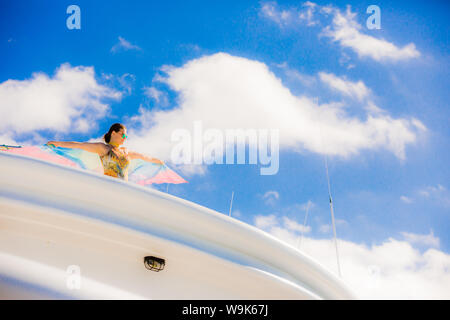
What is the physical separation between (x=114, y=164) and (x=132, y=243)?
1.33m

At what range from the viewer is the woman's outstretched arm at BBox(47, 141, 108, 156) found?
2.76 meters

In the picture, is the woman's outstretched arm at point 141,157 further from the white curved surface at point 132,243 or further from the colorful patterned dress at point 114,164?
the white curved surface at point 132,243

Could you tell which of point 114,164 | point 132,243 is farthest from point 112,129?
point 132,243

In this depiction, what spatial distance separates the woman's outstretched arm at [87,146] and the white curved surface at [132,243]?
109 centimetres

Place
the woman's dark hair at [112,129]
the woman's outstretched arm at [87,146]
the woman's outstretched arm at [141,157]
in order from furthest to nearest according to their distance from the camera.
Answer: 1. the woman's outstretched arm at [141,157]
2. the woman's dark hair at [112,129]
3. the woman's outstretched arm at [87,146]

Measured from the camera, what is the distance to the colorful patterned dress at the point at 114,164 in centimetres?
293

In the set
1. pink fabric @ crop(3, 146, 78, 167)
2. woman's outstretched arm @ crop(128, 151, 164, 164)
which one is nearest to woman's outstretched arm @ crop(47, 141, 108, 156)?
pink fabric @ crop(3, 146, 78, 167)

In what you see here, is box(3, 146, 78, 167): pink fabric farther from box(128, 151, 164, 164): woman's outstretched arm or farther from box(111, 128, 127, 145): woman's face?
box(128, 151, 164, 164): woman's outstretched arm

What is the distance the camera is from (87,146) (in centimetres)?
289

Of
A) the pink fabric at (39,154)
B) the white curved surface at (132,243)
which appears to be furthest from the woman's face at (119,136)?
the white curved surface at (132,243)

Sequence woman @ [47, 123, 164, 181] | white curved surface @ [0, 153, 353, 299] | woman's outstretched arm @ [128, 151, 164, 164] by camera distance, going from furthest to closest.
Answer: woman's outstretched arm @ [128, 151, 164, 164] < woman @ [47, 123, 164, 181] < white curved surface @ [0, 153, 353, 299]

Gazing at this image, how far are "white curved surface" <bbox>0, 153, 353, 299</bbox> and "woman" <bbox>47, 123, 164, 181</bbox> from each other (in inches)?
46.7
